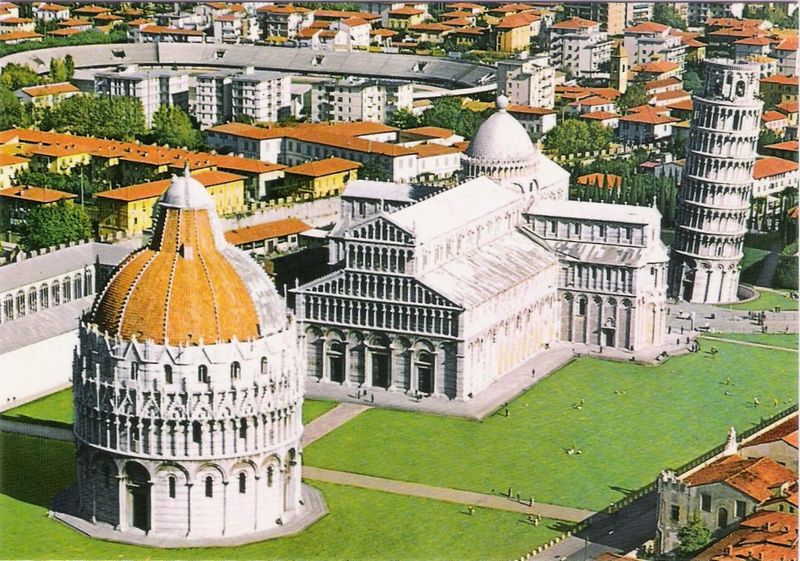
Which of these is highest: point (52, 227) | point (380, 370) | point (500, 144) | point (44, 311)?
point (500, 144)

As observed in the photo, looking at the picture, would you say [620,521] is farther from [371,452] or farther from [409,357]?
[409,357]

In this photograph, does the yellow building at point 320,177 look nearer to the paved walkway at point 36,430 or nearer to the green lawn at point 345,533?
the paved walkway at point 36,430

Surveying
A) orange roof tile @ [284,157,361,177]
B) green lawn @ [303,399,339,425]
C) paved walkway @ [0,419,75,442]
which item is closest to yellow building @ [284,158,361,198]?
orange roof tile @ [284,157,361,177]

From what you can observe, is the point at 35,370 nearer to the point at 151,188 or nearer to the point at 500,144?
the point at 500,144

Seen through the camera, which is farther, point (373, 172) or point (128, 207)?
point (373, 172)

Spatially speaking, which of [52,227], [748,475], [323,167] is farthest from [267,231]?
[748,475]

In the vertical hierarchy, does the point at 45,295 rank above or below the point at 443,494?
above

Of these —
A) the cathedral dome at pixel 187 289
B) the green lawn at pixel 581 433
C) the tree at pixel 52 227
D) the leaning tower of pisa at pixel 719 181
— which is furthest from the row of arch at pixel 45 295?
the leaning tower of pisa at pixel 719 181
